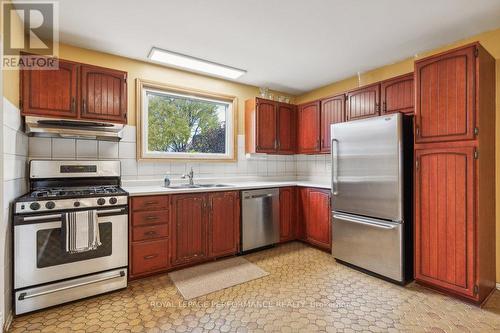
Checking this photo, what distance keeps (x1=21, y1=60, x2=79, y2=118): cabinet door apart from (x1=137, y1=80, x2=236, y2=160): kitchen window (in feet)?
2.58

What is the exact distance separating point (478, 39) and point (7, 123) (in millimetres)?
4290

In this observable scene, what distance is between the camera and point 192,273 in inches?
109

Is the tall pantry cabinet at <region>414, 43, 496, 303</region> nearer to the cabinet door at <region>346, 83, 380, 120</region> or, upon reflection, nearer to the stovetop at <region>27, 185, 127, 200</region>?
the cabinet door at <region>346, 83, 380, 120</region>

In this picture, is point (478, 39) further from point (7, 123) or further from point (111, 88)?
point (7, 123)

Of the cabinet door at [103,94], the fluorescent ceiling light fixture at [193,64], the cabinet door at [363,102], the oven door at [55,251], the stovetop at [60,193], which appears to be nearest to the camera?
the oven door at [55,251]

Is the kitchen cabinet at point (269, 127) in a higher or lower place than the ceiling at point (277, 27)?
lower

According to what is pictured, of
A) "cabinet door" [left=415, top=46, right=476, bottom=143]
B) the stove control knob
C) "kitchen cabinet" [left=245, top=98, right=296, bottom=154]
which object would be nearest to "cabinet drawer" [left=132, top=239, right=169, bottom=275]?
the stove control knob

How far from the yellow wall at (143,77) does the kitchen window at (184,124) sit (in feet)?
0.33

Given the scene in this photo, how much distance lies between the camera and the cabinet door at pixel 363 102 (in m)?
3.11

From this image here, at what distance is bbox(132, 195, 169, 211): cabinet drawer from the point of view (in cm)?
256

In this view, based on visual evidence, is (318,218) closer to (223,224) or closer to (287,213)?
(287,213)

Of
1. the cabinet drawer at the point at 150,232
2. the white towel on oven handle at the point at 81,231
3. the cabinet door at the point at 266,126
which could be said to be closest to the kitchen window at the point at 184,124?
the cabinet door at the point at 266,126

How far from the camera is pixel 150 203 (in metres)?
2.64

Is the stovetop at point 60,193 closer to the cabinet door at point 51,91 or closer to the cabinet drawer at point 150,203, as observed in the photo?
the cabinet drawer at point 150,203
